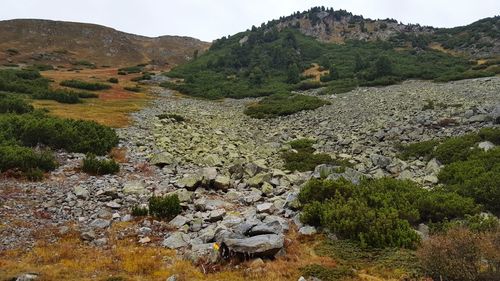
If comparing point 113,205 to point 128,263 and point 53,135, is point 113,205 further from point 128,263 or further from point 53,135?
point 53,135

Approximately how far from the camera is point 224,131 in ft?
98.0

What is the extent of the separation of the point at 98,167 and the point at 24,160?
283 cm

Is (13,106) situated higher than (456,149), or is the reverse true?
(456,149)

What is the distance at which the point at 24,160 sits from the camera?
16.7 meters

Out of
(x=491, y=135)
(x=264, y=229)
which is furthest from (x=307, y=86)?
(x=264, y=229)

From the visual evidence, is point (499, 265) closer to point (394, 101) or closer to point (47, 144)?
point (47, 144)

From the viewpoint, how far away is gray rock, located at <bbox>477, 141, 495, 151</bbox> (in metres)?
18.6

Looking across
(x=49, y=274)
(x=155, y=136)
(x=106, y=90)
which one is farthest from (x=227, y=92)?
(x=49, y=274)

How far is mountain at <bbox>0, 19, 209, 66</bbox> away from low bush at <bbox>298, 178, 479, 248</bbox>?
81.0 m

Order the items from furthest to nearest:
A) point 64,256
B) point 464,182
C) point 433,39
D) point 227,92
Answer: point 433,39
point 227,92
point 464,182
point 64,256

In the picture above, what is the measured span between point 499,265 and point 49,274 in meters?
9.44

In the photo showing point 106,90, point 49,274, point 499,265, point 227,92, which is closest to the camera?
point 499,265

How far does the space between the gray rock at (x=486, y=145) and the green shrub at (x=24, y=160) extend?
744 inches

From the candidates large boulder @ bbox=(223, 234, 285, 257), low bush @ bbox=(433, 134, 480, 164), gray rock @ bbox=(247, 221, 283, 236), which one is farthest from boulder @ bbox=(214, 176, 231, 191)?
low bush @ bbox=(433, 134, 480, 164)
